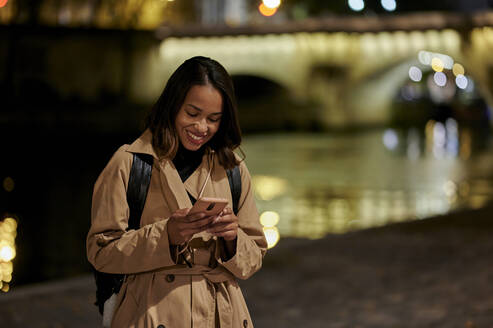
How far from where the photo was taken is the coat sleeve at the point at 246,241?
6.97 feet

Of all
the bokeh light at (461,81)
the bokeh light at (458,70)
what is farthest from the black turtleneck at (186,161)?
the bokeh light at (461,81)

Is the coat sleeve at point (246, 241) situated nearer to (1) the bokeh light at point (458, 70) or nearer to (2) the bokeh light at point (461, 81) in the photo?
(1) the bokeh light at point (458, 70)

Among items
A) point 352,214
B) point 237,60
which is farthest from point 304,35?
point 352,214

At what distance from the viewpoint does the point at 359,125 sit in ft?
141

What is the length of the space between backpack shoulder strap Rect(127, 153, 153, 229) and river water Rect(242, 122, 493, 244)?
6429mm

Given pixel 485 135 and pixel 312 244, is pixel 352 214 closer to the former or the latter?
pixel 312 244

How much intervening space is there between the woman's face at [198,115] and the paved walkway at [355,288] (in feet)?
9.74

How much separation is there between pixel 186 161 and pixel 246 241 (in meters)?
0.29

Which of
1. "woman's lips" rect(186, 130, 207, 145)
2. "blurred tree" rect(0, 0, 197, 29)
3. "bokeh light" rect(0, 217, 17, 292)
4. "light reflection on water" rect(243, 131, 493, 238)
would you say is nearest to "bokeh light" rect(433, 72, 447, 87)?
"blurred tree" rect(0, 0, 197, 29)

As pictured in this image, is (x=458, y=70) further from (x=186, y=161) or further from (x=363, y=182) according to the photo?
(x=186, y=161)

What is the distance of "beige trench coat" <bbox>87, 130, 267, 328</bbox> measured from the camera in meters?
2.06

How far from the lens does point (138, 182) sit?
2115 millimetres

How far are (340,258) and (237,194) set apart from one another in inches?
188

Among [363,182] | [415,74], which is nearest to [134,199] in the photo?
[363,182]
